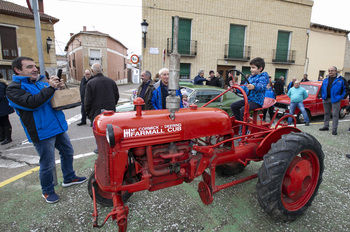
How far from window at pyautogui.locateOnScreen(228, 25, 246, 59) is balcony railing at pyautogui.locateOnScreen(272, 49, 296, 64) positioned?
3028 millimetres

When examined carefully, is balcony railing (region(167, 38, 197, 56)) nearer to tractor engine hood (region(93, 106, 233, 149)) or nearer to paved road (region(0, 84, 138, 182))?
paved road (region(0, 84, 138, 182))

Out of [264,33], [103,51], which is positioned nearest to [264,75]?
[264,33]

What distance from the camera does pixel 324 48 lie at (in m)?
17.6

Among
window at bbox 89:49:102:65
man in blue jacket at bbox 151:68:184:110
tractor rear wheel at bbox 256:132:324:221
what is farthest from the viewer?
window at bbox 89:49:102:65

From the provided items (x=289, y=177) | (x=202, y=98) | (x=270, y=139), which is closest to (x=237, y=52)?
(x=202, y=98)

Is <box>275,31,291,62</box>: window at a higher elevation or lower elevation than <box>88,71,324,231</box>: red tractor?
higher

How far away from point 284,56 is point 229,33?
5.32 metres

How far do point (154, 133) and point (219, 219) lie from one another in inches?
50.0

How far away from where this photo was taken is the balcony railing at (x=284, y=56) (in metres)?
16.3

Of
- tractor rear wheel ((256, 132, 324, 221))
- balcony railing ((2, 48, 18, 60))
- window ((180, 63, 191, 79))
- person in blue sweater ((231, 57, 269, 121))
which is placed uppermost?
Answer: balcony railing ((2, 48, 18, 60))

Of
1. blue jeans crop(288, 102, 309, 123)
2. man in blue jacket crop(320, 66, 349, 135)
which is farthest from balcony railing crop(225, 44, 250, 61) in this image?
man in blue jacket crop(320, 66, 349, 135)

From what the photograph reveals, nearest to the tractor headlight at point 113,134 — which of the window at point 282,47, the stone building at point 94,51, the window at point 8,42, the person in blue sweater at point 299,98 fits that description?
the person in blue sweater at point 299,98

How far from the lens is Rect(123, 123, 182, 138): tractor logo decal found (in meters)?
1.86

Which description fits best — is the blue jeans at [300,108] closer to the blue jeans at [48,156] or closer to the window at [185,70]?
the blue jeans at [48,156]
